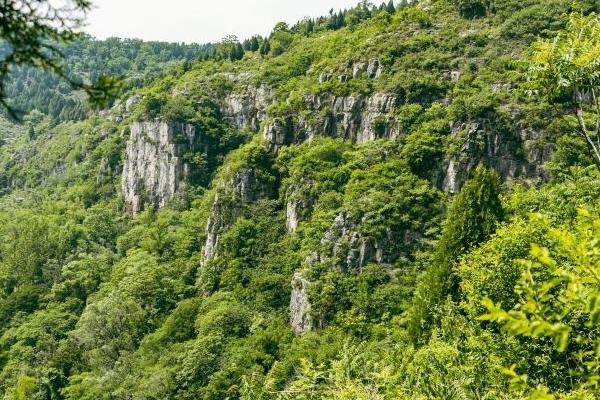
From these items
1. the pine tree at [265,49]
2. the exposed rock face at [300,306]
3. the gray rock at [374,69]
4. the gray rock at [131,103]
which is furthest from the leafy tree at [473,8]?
the gray rock at [131,103]

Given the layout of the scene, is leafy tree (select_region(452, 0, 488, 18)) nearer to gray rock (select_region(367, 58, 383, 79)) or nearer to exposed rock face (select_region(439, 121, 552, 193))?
gray rock (select_region(367, 58, 383, 79))

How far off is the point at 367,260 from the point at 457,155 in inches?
673

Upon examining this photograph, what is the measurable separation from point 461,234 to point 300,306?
3175 cm

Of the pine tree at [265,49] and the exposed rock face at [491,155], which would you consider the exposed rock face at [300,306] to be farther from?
the pine tree at [265,49]

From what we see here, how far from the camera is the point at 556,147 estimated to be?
66.6m

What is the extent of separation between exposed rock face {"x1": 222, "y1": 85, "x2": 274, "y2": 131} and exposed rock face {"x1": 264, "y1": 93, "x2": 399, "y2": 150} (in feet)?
93.4

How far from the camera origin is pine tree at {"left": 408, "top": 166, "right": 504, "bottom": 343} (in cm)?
3975

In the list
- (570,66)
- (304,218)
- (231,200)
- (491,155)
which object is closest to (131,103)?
(231,200)

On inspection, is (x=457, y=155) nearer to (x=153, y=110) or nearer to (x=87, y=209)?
(x=153, y=110)

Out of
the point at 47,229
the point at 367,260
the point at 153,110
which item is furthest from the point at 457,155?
the point at 47,229

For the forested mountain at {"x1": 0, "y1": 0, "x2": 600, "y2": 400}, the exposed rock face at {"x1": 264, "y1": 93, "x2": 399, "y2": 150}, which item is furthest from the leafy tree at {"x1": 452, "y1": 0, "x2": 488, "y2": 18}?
the exposed rock face at {"x1": 264, "y1": 93, "x2": 399, "y2": 150}

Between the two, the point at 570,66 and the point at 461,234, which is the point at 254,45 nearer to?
the point at 461,234

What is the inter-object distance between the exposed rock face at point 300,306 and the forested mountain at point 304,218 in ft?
0.78

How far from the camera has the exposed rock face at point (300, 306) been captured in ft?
223
